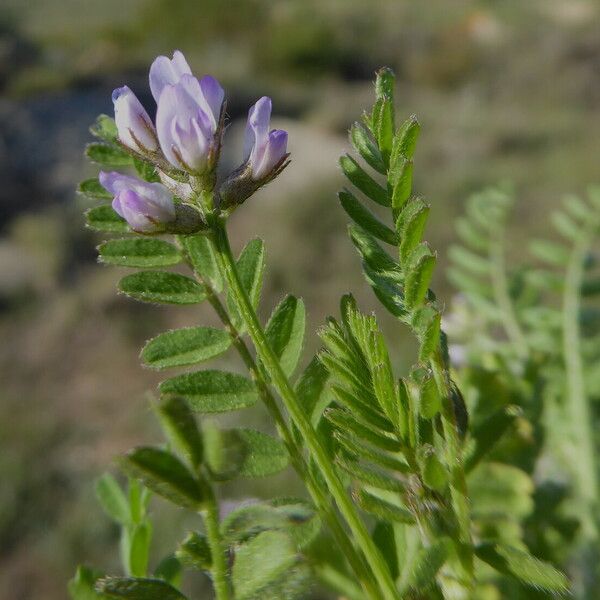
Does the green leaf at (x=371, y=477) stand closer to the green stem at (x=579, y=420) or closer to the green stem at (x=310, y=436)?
the green stem at (x=310, y=436)

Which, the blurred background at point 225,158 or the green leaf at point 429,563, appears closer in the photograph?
the green leaf at point 429,563

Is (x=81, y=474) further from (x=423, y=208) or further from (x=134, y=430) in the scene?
(x=423, y=208)

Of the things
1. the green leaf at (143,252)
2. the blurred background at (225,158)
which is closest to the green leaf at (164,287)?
the green leaf at (143,252)

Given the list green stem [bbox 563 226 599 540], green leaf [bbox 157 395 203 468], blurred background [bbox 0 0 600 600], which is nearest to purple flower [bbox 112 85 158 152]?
green leaf [bbox 157 395 203 468]

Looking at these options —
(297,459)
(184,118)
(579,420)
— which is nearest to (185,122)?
(184,118)

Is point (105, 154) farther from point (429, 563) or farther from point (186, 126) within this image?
point (429, 563)

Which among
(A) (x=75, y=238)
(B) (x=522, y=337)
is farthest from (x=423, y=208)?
(A) (x=75, y=238)

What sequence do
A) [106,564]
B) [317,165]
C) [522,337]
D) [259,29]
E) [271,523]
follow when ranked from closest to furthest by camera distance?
[271,523], [522,337], [106,564], [317,165], [259,29]
